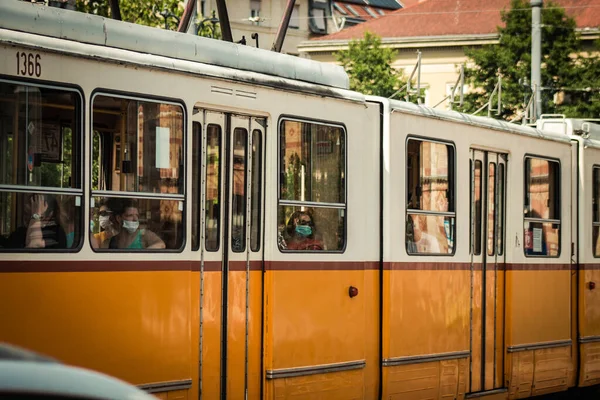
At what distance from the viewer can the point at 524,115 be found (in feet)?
51.1

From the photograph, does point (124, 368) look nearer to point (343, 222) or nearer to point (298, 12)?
point (343, 222)

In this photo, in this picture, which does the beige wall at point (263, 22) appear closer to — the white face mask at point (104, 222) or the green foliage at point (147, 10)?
the green foliage at point (147, 10)

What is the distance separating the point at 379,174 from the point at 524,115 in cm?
586

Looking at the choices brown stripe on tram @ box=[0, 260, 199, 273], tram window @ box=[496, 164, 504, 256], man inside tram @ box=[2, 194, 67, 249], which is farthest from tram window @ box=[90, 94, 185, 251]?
tram window @ box=[496, 164, 504, 256]

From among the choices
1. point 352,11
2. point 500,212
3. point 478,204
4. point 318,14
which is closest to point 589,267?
point 500,212

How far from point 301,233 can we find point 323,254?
0.33 meters

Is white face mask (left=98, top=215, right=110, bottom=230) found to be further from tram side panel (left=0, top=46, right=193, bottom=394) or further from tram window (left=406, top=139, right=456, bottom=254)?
tram window (left=406, top=139, right=456, bottom=254)

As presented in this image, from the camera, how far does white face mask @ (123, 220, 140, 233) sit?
7714 mm

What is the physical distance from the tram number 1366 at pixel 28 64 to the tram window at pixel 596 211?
8676 millimetres

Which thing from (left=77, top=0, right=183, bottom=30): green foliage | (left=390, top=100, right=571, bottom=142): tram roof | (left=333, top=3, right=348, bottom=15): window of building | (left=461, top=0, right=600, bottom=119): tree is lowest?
(left=390, top=100, right=571, bottom=142): tram roof

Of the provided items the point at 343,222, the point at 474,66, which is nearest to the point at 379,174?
the point at 343,222

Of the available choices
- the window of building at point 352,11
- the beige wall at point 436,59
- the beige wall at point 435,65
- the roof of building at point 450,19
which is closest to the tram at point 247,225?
the beige wall at point 436,59

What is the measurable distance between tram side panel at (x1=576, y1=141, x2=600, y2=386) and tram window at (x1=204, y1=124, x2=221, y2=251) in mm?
6639

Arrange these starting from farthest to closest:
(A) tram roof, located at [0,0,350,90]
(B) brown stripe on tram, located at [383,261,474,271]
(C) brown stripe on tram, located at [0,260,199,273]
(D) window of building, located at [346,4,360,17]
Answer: (D) window of building, located at [346,4,360,17] → (B) brown stripe on tram, located at [383,261,474,271] → (A) tram roof, located at [0,0,350,90] → (C) brown stripe on tram, located at [0,260,199,273]
